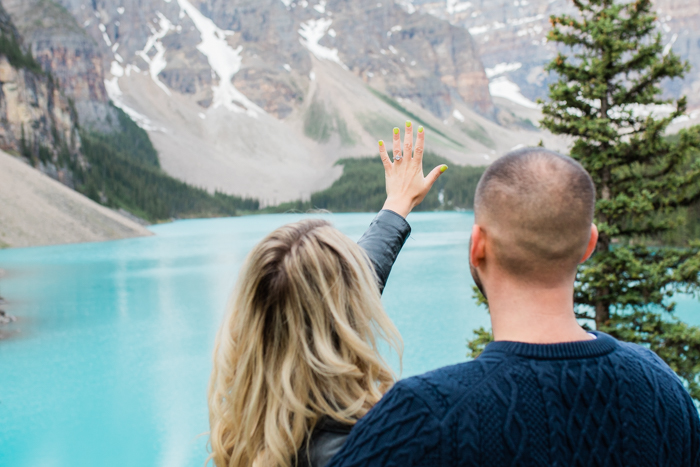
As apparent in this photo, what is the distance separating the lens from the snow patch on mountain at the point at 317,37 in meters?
163

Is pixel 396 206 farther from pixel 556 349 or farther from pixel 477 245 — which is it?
→ pixel 556 349

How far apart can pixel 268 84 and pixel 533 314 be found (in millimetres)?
147739

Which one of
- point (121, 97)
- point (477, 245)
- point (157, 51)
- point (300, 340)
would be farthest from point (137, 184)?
point (157, 51)

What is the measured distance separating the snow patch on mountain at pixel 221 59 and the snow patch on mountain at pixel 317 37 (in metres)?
21.4

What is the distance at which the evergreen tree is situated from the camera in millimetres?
6887

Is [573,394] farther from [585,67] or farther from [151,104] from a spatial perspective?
[151,104]

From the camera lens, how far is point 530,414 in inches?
41.4

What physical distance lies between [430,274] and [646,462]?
23582 millimetres

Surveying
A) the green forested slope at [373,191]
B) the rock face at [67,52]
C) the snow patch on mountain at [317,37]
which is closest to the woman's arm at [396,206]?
the green forested slope at [373,191]

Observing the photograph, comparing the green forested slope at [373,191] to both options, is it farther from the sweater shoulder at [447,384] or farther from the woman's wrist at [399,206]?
the sweater shoulder at [447,384]

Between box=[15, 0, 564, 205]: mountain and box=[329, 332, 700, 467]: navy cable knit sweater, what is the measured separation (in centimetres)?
10803

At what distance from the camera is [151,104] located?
12400 cm

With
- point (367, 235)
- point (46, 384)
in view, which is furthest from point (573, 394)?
point (46, 384)

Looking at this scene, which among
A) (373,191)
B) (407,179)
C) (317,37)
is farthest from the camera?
(317,37)
